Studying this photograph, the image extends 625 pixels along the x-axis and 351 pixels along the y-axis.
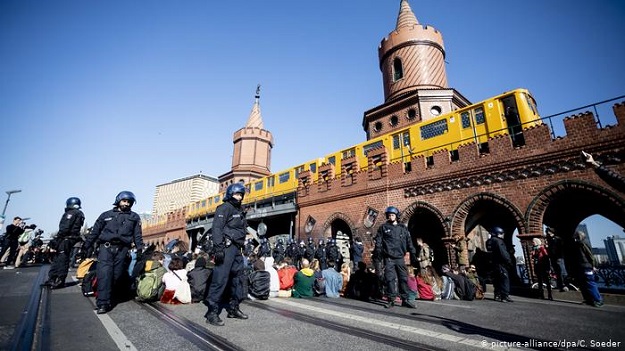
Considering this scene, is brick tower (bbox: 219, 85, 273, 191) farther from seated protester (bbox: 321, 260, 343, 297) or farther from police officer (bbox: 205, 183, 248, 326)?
police officer (bbox: 205, 183, 248, 326)

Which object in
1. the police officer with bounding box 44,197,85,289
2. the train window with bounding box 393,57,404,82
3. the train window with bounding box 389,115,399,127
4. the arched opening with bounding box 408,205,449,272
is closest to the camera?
the police officer with bounding box 44,197,85,289

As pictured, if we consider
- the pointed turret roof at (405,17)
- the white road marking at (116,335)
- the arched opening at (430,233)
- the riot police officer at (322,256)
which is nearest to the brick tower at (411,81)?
the pointed turret roof at (405,17)

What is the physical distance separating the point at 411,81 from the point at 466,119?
11.3 meters

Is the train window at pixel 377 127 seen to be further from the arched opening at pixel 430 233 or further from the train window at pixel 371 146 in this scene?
the arched opening at pixel 430 233

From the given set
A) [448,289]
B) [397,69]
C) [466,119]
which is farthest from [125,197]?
[397,69]

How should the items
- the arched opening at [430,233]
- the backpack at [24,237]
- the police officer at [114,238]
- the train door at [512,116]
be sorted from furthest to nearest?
the arched opening at [430,233], the train door at [512,116], the backpack at [24,237], the police officer at [114,238]

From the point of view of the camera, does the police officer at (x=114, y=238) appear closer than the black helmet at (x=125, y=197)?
Yes

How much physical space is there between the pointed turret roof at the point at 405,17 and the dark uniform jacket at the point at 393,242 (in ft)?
78.9

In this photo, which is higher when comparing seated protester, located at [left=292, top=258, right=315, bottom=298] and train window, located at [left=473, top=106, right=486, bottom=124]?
train window, located at [left=473, top=106, right=486, bottom=124]

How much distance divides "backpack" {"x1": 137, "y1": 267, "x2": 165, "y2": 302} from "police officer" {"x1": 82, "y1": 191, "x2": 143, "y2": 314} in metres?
0.39

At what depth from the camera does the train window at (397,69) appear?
23.2 meters

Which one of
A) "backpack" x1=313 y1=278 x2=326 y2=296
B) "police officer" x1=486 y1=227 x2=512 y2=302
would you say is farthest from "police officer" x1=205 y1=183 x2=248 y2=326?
"police officer" x1=486 y1=227 x2=512 y2=302

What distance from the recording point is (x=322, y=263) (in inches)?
517

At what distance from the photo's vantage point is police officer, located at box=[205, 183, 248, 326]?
365 cm
